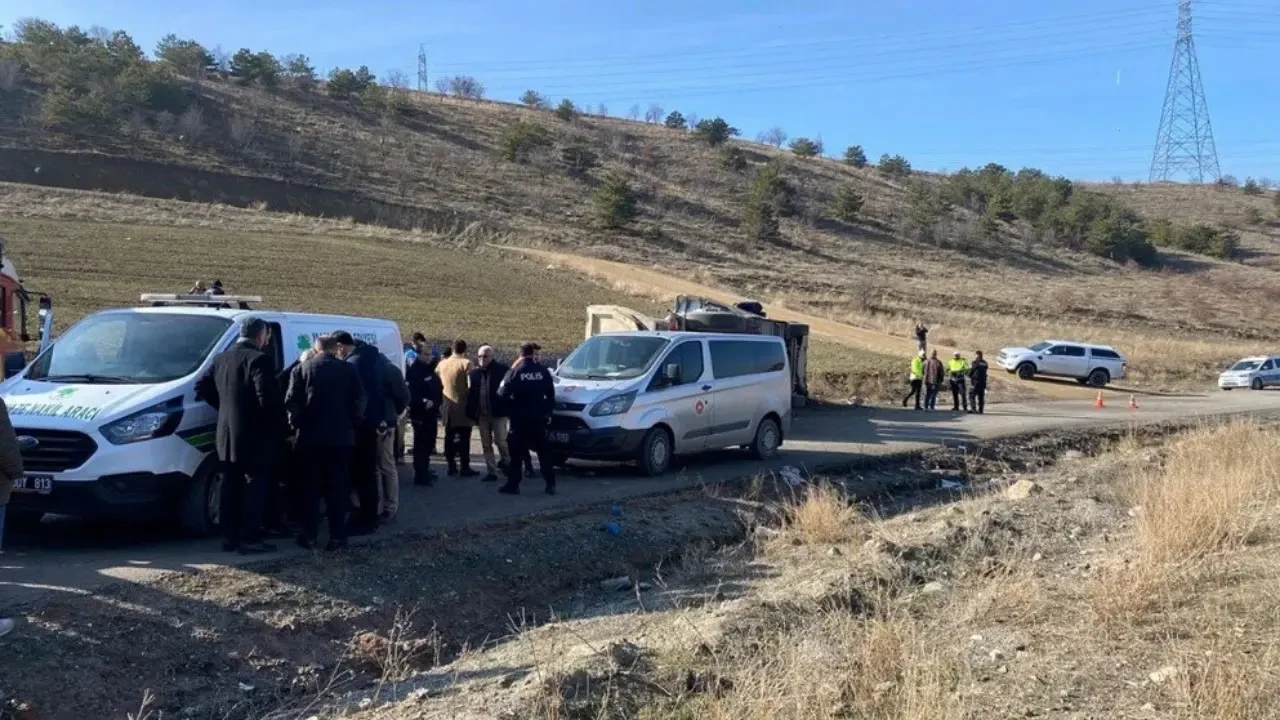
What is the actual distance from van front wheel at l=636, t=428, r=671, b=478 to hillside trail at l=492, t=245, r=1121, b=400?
18844mm

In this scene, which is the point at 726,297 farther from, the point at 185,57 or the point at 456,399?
the point at 185,57

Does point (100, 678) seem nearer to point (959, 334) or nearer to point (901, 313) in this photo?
point (959, 334)

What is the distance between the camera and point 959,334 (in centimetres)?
4450

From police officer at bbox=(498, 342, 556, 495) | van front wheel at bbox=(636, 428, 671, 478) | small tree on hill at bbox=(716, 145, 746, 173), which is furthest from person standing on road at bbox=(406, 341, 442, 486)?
small tree on hill at bbox=(716, 145, 746, 173)

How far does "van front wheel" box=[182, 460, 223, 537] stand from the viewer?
29.5ft

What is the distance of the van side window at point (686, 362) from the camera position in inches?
555

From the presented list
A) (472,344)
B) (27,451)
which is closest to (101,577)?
(27,451)

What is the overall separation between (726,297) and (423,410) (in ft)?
117

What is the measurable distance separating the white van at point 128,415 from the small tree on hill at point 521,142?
75548mm

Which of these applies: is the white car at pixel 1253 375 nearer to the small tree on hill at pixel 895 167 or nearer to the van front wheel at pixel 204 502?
the van front wheel at pixel 204 502

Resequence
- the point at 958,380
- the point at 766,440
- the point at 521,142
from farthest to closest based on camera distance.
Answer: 1. the point at 521,142
2. the point at 958,380
3. the point at 766,440

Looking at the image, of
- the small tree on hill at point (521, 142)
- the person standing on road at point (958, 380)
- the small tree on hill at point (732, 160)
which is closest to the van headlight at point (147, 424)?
the person standing on road at point (958, 380)

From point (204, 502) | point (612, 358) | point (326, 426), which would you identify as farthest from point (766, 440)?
point (204, 502)

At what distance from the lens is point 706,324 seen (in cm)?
2000
